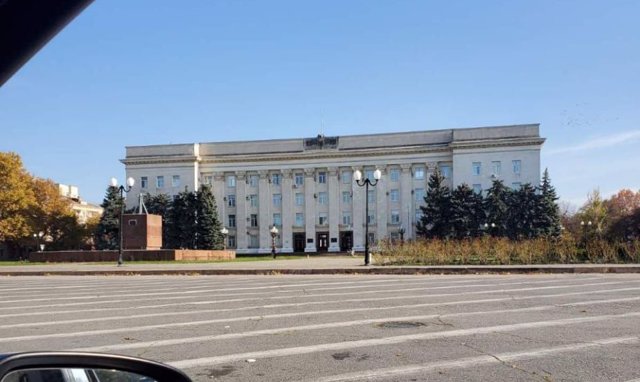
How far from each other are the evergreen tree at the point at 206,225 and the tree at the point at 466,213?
110 ft

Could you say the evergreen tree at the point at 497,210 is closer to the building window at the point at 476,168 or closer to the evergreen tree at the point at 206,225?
the building window at the point at 476,168

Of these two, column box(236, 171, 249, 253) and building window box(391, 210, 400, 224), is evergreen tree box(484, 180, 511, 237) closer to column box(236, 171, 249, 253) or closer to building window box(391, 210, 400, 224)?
building window box(391, 210, 400, 224)

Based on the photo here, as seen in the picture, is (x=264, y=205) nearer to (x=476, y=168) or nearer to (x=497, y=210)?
(x=476, y=168)

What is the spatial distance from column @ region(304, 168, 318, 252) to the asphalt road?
80.0 metres

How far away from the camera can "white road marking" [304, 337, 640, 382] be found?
249 inches

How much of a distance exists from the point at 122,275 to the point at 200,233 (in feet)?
183

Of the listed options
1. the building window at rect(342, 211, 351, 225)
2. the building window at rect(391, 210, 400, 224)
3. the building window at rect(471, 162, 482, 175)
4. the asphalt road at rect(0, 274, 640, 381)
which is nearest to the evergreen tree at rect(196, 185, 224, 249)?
the building window at rect(342, 211, 351, 225)

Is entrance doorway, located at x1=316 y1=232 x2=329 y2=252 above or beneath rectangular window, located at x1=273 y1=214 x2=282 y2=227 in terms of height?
beneath

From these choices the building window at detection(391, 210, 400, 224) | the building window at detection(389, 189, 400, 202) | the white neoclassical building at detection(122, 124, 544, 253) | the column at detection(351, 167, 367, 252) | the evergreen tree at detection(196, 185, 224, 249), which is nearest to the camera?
the evergreen tree at detection(196, 185, 224, 249)

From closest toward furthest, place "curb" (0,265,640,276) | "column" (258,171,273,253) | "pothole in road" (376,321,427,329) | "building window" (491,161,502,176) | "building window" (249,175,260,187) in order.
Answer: "pothole in road" (376,321,427,329), "curb" (0,265,640,276), "building window" (491,161,502,176), "column" (258,171,273,253), "building window" (249,175,260,187)

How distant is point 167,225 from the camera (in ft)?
281

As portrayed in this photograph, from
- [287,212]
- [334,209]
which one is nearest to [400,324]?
[334,209]

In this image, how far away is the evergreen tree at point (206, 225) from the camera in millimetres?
82125

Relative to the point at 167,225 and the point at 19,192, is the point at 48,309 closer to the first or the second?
the point at 19,192
